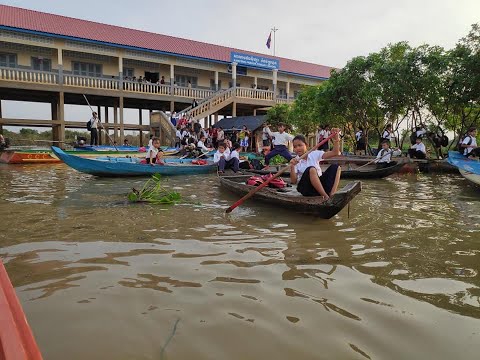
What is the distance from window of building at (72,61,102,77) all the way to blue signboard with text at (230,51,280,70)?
702 cm

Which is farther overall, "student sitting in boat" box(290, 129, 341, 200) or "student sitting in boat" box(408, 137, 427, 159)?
"student sitting in boat" box(408, 137, 427, 159)

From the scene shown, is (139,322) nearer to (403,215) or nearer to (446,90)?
(403,215)

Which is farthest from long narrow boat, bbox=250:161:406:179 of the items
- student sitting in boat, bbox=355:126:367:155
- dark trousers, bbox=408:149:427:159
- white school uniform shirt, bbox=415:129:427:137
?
student sitting in boat, bbox=355:126:367:155

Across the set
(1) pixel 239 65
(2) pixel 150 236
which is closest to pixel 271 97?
(1) pixel 239 65

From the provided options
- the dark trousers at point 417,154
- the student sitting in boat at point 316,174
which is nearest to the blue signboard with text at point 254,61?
the dark trousers at point 417,154

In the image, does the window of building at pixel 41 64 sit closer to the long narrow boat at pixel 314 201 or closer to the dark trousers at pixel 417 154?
the long narrow boat at pixel 314 201

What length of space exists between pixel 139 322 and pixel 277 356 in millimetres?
877

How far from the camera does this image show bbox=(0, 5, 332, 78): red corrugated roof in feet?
55.7

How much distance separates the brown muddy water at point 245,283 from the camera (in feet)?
6.95

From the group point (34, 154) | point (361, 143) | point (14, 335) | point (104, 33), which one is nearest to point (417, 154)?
point (361, 143)

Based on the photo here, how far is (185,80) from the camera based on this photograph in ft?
74.0

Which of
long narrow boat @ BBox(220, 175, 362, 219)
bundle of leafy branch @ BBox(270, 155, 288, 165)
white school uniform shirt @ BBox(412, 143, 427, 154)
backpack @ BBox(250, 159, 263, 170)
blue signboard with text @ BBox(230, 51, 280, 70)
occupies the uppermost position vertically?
blue signboard with text @ BBox(230, 51, 280, 70)

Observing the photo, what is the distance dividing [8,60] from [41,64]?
4.31 ft

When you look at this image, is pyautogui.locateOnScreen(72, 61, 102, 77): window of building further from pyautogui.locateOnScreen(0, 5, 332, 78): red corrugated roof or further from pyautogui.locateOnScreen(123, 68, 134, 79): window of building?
pyautogui.locateOnScreen(0, 5, 332, 78): red corrugated roof
